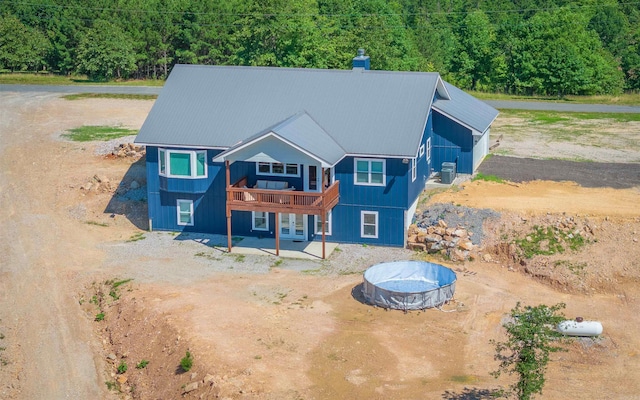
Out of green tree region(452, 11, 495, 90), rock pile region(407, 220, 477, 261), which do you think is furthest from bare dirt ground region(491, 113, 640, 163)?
green tree region(452, 11, 495, 90)

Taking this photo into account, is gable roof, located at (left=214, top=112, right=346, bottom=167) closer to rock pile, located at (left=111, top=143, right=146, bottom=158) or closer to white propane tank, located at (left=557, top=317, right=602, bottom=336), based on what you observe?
white propane tank, located at (left=557, top=317, right=602, bottom=336)

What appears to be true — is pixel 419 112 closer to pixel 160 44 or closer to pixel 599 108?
pixel 599 108

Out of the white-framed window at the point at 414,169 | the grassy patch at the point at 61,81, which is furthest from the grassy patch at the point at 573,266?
the grassy patch at the point at 61,81

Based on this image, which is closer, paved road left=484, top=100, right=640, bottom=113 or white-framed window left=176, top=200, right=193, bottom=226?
white-framed window left=176, top=200, right=193, bottom=226

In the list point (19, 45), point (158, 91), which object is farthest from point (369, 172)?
point (19, 45)

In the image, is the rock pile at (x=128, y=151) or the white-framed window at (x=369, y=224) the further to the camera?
the rock pile at (x=128, y=151)

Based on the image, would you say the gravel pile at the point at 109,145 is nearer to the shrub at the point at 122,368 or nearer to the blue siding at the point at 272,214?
the blue siding at the point at 272,214

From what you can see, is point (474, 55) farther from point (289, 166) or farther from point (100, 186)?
point (289, 166)
